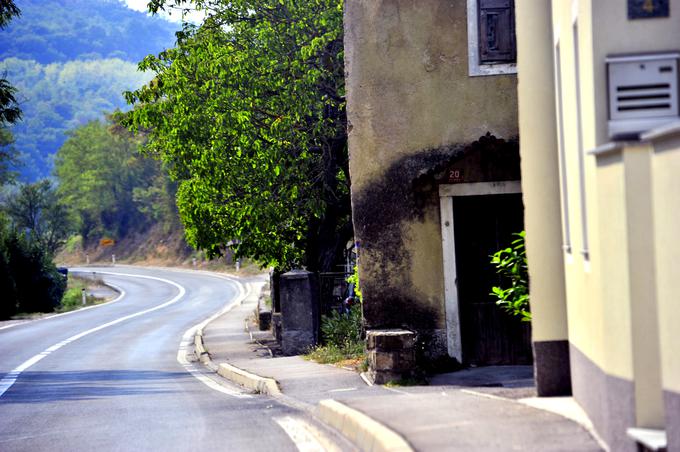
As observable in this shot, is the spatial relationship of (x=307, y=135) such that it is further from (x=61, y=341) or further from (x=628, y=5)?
(x=628, y=5)

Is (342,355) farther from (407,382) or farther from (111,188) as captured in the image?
(111,188)

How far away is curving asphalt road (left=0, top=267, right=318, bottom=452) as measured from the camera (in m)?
10.9

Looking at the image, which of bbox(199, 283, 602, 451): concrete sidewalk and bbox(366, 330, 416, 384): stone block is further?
bbox(366, 330, 416, 384): stone block

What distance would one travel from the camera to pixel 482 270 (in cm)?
1552

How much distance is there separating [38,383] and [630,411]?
1541cm

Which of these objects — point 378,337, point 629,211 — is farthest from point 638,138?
point 378,337

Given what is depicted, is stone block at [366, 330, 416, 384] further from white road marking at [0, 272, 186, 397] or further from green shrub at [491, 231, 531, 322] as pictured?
white road marking at [0, 272, 186, 397]

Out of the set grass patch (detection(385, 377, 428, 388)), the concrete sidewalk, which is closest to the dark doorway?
the concrete sidewalk

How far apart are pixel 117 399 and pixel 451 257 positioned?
523 centimetres

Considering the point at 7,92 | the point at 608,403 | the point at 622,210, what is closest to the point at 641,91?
the point at 622,210

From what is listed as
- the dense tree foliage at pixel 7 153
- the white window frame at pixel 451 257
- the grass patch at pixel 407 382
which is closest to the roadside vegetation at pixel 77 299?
the dense tree foliage at pixel 7 153

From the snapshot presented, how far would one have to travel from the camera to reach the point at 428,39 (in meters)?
15.8

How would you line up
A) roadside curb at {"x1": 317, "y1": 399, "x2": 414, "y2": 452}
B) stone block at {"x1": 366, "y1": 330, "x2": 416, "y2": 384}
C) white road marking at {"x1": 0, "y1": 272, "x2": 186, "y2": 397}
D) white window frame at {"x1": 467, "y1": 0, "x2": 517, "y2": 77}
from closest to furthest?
roadside curb at {"x1": 317, "y1": 399, "x2": 414, "y2": 452} → stone block at {"x1": 366, "y1": 330, "x2": 416, "y2": 384} → white window frame at {"x1": 467, "y1": 0, "x2": 517, "y2": 77} → white road marking at {"x1": 0, "y1": 272, "x2": 186, "y2": 397}

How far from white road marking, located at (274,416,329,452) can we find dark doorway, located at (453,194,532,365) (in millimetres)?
4261
